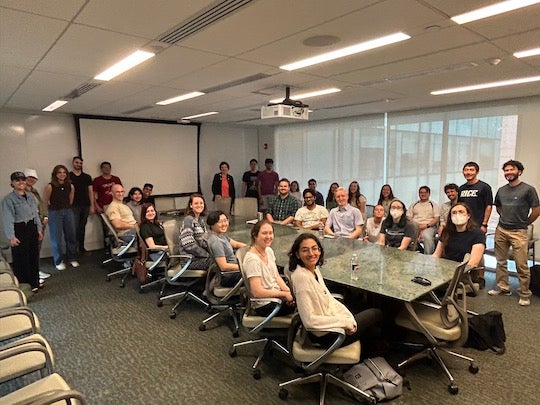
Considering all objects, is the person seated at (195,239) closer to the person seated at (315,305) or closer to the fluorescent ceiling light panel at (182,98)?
the fluorescent ceiling light panel at (182,98)

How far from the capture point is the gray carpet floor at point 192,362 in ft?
8.04

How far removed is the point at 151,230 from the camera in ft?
14.2

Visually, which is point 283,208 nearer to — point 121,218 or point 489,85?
point 121,218

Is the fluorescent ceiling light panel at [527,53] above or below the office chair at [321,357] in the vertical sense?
above

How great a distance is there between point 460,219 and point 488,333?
1.01 meters

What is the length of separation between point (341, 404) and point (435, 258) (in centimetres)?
158

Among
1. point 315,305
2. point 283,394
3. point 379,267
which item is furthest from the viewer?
point 379,267

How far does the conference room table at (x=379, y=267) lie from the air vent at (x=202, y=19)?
6.40 feet

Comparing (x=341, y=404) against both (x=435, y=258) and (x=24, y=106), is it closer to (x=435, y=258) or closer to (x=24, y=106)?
(x=435, y=258)

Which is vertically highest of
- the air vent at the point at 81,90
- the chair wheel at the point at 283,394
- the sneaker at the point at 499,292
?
the air vent at the point at 81,90

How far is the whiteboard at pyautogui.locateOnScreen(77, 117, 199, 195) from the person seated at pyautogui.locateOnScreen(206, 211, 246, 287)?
4.18 meters

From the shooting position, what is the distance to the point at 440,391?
248 cm

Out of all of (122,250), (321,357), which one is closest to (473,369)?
(321,357)

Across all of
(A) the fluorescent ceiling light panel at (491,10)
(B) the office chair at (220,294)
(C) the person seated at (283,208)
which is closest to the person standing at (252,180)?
(C) the person seated at (283,208)
